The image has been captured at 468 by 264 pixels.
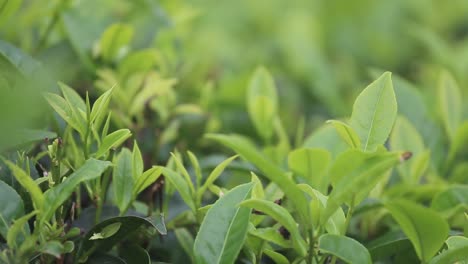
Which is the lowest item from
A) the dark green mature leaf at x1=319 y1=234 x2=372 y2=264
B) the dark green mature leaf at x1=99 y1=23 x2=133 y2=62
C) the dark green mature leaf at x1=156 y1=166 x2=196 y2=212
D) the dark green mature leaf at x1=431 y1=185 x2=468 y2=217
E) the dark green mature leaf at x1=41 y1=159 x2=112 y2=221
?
the dark green mature leaf at x1=431 y1=185 x2=468 y2=217

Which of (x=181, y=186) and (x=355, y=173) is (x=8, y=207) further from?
(x=355, y=173)

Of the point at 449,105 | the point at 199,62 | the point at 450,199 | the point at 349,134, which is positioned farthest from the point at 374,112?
the point at 199,62

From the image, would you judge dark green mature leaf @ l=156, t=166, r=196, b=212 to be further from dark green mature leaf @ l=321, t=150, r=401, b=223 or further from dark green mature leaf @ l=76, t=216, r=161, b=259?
dark green mature leaf @ l=321, t=150, r=401, b=223

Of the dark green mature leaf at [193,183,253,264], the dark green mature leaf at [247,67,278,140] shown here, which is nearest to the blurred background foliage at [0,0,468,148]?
the dark green mature leaf at [247,67,278,140]

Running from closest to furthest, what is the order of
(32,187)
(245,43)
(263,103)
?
(32,187) → (263,103) → (245,43)

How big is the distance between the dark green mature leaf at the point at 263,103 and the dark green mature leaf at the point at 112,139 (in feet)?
1.84

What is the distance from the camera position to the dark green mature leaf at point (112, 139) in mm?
1133

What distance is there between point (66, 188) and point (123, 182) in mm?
209

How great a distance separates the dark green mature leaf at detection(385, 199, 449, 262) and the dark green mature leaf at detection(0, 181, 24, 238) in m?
0.62

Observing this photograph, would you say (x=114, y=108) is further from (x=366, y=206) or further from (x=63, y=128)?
(x=366, y=206)

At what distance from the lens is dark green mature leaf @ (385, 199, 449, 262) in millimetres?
1083

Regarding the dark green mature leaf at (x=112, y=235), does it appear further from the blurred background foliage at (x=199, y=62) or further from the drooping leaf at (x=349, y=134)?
the drooping leaf at (x=349, y=134)

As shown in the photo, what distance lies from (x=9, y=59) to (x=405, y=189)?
921 millimetres

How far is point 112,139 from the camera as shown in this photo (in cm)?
114
